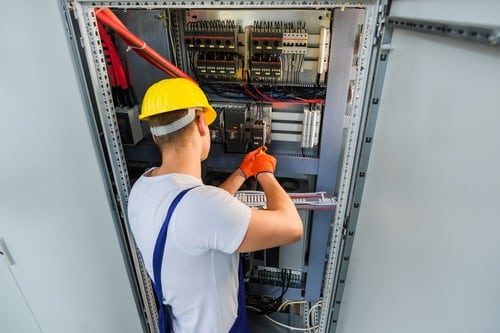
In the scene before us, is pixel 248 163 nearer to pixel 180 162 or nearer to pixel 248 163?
pixel 248 163

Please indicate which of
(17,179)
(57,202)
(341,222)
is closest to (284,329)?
(341,222)

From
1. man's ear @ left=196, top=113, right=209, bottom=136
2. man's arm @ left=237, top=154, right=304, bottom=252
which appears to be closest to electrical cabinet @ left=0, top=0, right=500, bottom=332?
man's arm @ left=237, top=154, right=304, bottom=252

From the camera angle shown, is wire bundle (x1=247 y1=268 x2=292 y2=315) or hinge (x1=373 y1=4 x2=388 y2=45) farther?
wire bundle (x1=247 y1=268 x2=292 y2=315)

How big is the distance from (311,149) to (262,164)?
393mm

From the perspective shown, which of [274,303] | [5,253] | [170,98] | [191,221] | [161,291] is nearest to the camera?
[191,221]

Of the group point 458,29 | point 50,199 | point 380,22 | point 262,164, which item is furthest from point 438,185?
point 50,199

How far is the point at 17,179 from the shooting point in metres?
1.13

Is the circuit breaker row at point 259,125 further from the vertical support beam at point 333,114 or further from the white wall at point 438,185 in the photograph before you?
the white wall at point 438,185

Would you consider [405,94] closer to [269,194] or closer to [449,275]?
[449,275]

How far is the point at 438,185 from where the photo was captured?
1.64 ft

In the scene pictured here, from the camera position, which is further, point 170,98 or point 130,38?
→ point 130,38

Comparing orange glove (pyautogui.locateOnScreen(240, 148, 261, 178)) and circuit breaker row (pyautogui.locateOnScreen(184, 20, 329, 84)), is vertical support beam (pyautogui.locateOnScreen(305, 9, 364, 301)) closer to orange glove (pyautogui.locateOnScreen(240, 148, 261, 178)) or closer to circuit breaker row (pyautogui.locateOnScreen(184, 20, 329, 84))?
circuit breaker row (pyautogui.locateOnScreen(184, 20, 329, 84))

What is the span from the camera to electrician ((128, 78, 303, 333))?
2.88ft

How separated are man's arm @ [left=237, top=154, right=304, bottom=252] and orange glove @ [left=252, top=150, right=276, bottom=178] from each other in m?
0.21
